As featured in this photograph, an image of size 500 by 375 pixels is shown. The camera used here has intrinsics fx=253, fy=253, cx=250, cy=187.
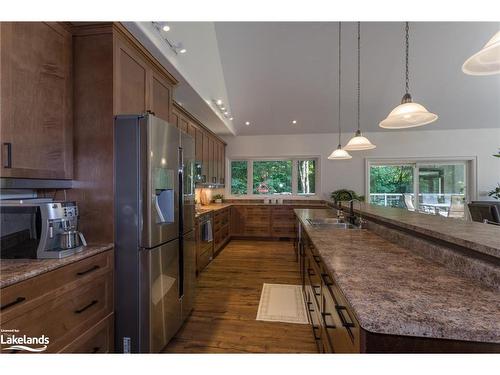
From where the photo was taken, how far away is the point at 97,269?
157cm

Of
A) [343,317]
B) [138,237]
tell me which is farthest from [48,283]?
[343,317]

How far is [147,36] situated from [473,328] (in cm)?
247

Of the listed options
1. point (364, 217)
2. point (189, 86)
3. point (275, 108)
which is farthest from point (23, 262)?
point (275, 108)

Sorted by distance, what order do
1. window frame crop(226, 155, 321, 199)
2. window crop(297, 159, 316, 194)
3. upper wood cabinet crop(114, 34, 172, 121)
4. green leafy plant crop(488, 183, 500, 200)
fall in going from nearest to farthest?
1. upper wood cabinet crop(114, 34, 172, 121)
2. green leafy plant crop(488, 183, 500, 200)
3. window frame crop(226, 155, 321, 199)
4. window crop(297, 159, 316, 194)

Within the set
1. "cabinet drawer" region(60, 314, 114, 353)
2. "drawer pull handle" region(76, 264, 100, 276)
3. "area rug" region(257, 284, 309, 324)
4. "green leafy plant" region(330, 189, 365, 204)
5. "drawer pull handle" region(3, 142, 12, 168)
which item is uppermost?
"drawer pull handle" region(3, 142, 12, 168)

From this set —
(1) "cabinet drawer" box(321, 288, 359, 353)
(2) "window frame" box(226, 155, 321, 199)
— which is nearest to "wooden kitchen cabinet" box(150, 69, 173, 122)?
(1) "cabinet drawer" box(321, 288, 359, 353)

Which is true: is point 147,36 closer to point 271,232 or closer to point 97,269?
point 97,269

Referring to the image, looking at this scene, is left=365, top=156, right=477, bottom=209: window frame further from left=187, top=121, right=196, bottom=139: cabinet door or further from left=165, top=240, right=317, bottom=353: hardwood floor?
left=187, top=121, right=196, bottom=139: cabinet door

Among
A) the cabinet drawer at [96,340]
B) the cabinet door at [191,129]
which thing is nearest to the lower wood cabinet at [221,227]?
the cabinet door at [191,129]

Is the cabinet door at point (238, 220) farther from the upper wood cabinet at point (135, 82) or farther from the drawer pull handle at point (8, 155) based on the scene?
the drawer pull handle at point (8, 155)

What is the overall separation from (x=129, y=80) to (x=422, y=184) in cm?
653

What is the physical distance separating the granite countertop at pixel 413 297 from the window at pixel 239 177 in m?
5.12

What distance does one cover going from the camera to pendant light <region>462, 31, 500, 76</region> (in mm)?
1093

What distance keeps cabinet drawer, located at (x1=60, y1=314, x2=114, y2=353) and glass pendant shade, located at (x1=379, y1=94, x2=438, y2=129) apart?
246 cm
